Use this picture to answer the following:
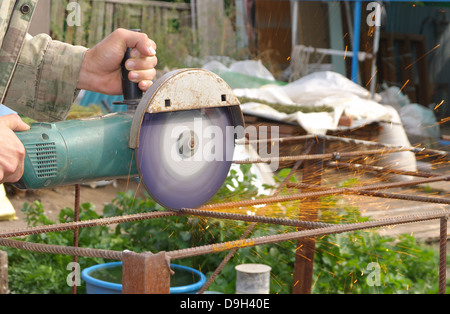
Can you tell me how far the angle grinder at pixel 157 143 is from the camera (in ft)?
5.57

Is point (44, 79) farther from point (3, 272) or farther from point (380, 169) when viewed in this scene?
point (380, 169)

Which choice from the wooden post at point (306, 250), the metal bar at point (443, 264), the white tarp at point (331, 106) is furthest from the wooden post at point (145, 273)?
the white tarp at point (331, 106)

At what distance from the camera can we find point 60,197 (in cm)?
565

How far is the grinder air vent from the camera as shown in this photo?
65.6 inches

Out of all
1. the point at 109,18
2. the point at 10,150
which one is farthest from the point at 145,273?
the point at 109,18

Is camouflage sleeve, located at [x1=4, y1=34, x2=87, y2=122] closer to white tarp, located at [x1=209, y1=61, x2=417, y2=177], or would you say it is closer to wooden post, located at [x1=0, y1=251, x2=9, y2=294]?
wooden post, located at [x1=0, y1=251, x2=9, y2=294]

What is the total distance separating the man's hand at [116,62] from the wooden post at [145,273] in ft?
2.60

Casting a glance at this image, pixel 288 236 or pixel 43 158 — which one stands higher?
pixel 43 158

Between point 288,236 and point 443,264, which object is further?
point 443,264

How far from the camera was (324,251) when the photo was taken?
388 cm

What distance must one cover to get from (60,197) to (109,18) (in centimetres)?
381

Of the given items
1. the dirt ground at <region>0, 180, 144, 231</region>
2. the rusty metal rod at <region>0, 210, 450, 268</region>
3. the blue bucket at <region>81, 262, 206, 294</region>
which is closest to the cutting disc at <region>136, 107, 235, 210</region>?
the rusty metal rod at <region>0, 210, 450, 268</region>

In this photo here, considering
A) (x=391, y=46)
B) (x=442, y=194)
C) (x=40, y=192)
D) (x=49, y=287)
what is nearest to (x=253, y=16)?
(x=391, y=46)

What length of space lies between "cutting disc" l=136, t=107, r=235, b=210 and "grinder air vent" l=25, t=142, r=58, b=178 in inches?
8.9
